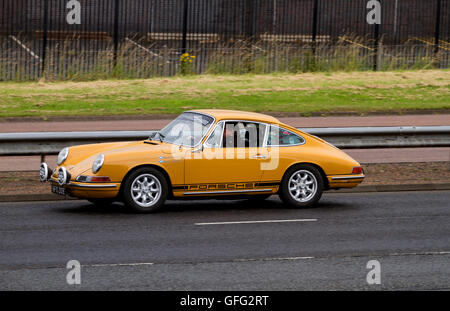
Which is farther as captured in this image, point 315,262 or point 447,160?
point 447,160

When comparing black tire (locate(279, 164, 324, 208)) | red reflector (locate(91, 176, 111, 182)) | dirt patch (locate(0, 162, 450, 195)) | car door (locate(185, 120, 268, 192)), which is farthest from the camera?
dirt patch (locate(0, 162, 450, 195))

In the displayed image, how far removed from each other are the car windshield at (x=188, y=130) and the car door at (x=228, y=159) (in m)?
0.16

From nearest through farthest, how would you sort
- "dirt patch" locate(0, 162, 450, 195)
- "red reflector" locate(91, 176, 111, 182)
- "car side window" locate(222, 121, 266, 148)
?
"red reflector" locate(91, 176, 111, 182)
"car side window" locate(222, 121, 266, 148)
"dirt patch" locate(0, 162, 450, 195)

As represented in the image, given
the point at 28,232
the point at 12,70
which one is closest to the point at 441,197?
the point at 28,232

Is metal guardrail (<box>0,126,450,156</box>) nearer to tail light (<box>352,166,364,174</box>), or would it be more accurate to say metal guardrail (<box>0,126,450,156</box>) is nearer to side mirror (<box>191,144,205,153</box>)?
tail light (<box>352,166,364,174</box>)

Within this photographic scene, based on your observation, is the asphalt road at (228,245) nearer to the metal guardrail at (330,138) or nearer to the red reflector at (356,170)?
the red reflector at (356,170)

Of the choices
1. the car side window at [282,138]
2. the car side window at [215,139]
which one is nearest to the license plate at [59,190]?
the car side window at [215,139]

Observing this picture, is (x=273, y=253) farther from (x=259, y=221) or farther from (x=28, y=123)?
(x=28, y=123)

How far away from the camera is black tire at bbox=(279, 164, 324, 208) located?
12.0 m

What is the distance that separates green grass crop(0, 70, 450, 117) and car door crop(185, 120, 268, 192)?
382 inches

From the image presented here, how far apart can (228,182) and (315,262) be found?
3.03m

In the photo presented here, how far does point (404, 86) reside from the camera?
2602 cm

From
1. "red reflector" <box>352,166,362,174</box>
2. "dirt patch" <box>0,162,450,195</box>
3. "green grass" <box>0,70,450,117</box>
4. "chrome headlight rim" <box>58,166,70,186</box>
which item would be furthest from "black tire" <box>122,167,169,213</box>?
"green grass" <box>0,70,450,117</box>

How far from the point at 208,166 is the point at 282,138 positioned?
4.30 feet
